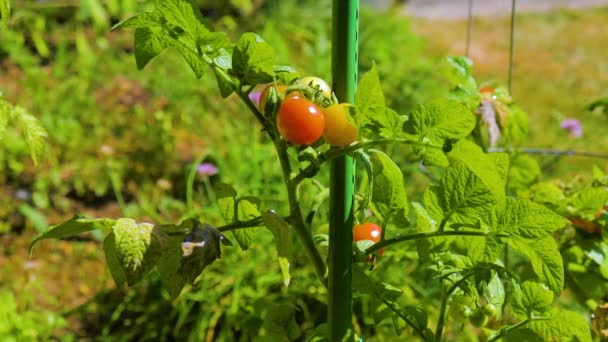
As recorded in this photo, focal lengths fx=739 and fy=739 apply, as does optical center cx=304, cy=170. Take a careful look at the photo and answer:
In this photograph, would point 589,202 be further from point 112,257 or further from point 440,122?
point 112,257

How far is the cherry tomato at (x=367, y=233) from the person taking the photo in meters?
0.90

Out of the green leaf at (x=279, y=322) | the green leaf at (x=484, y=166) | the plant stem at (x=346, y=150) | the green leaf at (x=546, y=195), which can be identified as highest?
the plant stem at (x=346, y=150)

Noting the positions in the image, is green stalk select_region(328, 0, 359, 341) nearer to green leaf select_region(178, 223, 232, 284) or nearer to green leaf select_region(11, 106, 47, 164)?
green leaf select_region(178, 223, 232, 284)

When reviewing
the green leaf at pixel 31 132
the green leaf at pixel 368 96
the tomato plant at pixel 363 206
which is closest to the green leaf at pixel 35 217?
the green leaf at pixel 31 132

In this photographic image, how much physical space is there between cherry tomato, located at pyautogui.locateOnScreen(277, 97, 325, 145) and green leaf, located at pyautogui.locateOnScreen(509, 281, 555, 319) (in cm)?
34

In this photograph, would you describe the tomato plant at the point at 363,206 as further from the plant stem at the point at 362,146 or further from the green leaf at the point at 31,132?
the green leaf at the point at 31,132

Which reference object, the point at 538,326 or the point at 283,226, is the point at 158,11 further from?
the point at 538,326

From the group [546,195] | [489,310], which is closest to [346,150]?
[489,310]

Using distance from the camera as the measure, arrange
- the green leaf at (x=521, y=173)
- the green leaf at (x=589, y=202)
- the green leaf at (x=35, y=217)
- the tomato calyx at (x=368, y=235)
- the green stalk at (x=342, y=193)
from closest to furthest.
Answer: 1. the green stalk at (x=342, y=193)
2. the tomato calyx at (x=368, y=235)
3. the green leaf at (x=589, y=202)
4. the green leaf at (x=521, y=173)
5. the green leaf at (x=35, y=217)

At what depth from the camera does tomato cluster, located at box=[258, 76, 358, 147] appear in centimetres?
70

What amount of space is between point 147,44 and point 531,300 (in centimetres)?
54

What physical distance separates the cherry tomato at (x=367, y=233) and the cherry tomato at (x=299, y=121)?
0.21 meters

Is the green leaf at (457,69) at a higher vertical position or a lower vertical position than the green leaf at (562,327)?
higher

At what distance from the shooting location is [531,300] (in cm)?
89
